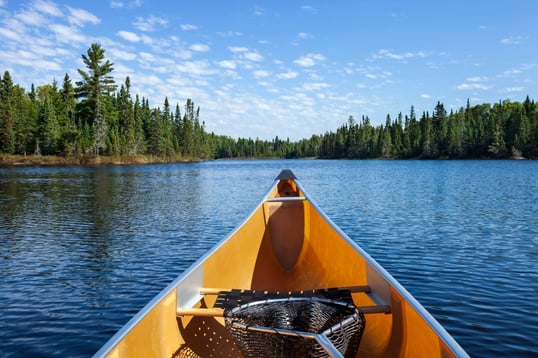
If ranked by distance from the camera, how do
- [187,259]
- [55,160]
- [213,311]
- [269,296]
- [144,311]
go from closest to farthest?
1. [144,311]
2. [213,311]
3. [269,296]
4. [187,259]
5. [55,160]

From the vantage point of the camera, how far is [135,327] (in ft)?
9.57

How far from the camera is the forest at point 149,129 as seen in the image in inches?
3004

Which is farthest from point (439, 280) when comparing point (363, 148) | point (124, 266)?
point (363, 148)

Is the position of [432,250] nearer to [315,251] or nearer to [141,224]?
[315,251]

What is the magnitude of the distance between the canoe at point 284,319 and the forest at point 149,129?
79.1 m

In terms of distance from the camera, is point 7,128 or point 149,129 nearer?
point 7,128

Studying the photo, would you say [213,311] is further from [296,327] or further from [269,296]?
[296,327]

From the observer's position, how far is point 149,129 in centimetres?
10525

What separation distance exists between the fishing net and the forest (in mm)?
79968

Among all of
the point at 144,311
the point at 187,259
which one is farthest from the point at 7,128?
the point at 144,311

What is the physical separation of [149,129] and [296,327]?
351 ft

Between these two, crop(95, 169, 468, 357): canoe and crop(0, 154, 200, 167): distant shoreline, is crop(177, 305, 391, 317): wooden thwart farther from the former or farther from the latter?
crop(0, 154, 200, 167): distant shoreline

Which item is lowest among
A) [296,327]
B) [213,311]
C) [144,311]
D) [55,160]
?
[296,327]

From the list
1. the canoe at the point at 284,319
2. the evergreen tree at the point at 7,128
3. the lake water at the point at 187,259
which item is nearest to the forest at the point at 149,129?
the evergreen tree at the point at 7,128
